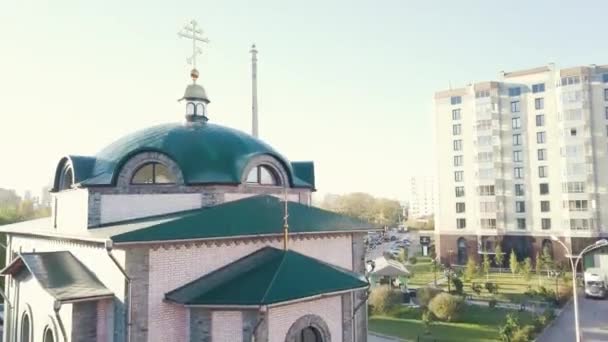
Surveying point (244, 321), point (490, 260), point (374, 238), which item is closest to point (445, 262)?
point (490, 260)

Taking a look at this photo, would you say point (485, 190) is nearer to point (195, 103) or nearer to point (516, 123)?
point (516, 123)

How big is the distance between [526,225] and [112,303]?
143 feet

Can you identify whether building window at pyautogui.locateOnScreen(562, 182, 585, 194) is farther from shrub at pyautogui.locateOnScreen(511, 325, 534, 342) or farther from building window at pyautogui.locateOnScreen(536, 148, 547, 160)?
shrub at pyautogui.locateOnScreen(511, 325, 534, 342)

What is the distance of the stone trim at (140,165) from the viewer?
42.4 ft

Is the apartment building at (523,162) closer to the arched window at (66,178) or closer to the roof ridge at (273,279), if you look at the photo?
the roof ridge at (273,279)

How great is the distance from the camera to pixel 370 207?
105000 mm

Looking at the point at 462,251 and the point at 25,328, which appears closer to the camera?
the point at 25,328

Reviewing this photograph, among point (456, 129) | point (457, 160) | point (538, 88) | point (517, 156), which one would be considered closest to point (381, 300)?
point (457, 160)

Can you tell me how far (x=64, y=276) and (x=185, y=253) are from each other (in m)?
3.20

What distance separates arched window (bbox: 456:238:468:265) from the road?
18.0 metres

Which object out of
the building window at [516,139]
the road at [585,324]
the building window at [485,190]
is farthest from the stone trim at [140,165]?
the building window at [516,139]

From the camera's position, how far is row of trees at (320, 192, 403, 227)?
330ft

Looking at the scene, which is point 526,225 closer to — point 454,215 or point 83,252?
point 454,215

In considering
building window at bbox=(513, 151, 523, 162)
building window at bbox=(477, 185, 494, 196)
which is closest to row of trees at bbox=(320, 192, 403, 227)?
building window at bbox=(477, 185, 494, 196)
